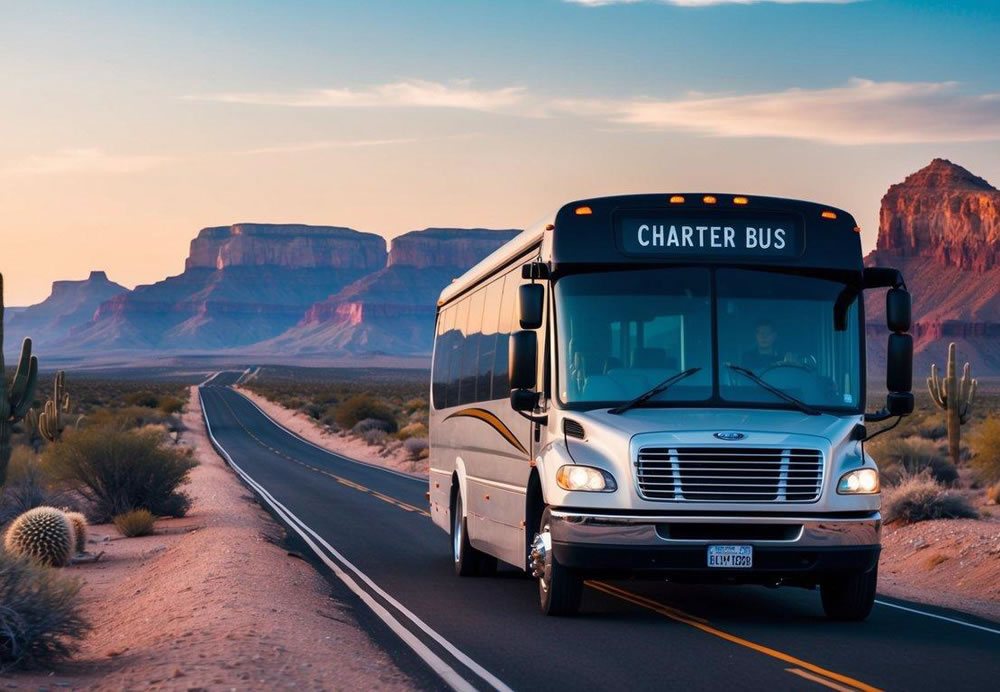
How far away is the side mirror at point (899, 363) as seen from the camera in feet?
35.9

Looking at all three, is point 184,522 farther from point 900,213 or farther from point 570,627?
point 900,213

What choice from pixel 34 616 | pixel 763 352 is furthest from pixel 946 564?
pixel 34 616

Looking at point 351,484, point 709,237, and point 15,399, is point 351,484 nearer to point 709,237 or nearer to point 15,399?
point 15,399

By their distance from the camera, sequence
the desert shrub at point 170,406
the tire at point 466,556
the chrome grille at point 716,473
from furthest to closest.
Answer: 1. the desert shrub at point 170,406
2. the tire at point 466,556
3. the chrome grille at point 716,473

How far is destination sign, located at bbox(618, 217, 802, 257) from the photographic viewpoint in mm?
Result: 11625

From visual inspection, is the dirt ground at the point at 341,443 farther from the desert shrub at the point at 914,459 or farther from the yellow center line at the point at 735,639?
the yellow center line at the point at 735,639

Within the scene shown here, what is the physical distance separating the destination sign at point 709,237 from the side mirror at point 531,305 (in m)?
1.02

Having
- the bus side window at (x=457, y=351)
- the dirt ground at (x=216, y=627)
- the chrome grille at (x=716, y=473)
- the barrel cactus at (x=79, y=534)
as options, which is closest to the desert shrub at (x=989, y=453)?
the bus side window at (x=457, y=351)

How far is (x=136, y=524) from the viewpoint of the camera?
2294 cm

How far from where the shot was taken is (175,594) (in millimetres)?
13797

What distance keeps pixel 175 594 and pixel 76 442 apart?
12.5 meters

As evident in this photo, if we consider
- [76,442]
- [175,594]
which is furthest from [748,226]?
[76,442]

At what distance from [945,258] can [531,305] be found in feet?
490

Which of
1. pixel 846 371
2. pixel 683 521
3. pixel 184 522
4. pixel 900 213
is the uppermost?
pixel 900 213
